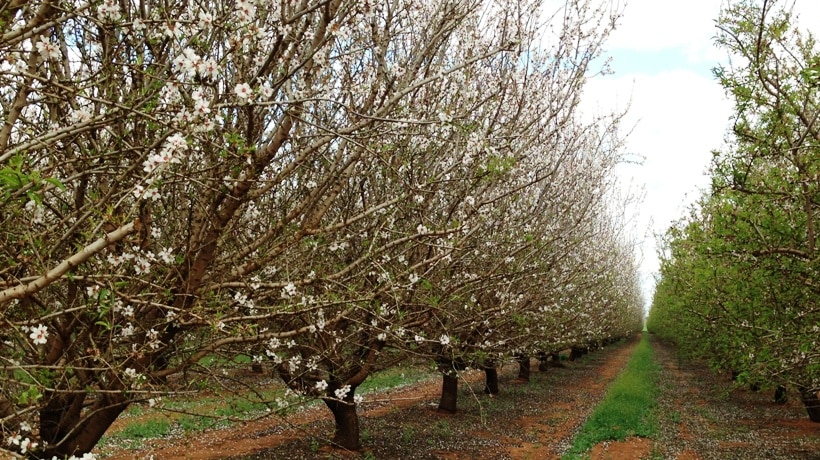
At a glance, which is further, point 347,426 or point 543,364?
point 543,364

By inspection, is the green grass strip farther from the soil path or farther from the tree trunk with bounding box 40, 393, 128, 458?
the tree trunk with bounding box 40, 393, 128, 458

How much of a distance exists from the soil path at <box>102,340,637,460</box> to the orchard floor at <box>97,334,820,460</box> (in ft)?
0.09

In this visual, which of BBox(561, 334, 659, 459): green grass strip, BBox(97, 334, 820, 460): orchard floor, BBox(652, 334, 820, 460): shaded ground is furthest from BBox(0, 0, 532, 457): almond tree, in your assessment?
BBox(652, 334, 820, 460): shaded ground

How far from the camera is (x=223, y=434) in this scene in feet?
48.6

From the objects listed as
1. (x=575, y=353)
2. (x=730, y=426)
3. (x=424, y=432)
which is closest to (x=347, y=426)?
(x=424, y=432)

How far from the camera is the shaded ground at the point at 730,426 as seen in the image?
14516 millimetres

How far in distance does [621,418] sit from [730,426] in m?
3.50

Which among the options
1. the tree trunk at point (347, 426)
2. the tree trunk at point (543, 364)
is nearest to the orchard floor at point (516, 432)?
the tree trunk at point (347, 426)

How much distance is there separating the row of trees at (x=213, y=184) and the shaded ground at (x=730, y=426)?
8.86 m

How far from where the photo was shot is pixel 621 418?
59.3 feet

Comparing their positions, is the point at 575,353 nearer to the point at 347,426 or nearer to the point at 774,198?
the point at 347,426

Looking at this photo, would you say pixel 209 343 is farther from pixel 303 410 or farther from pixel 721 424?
Answer: pixel 721 424

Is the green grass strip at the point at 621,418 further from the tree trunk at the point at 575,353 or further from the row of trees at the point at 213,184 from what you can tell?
the tree trunk at the point at 575,353

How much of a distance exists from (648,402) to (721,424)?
11.2ft
